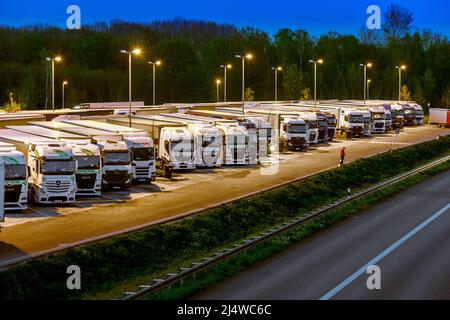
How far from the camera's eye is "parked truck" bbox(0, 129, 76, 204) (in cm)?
3728

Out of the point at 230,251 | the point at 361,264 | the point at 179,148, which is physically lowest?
the point at 361,264

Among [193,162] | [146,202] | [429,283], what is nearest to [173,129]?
[193,162]

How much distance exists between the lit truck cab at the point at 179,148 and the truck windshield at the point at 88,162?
10.3 meters

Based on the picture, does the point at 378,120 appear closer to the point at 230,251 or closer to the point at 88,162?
the point at 88,162

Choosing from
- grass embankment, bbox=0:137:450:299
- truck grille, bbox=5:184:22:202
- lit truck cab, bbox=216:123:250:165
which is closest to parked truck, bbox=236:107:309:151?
lit truck cab, bbox=216:123:250:165

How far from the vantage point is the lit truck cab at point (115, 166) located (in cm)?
4231

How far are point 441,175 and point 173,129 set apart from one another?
17865mm

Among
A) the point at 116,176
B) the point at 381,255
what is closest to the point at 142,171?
the point at 116,176

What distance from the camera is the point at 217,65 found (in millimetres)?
160875

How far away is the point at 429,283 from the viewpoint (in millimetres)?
23453

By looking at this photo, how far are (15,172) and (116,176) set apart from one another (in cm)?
811

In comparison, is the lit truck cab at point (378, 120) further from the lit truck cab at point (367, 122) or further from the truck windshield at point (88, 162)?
the truck windshield at point (88, 162)
